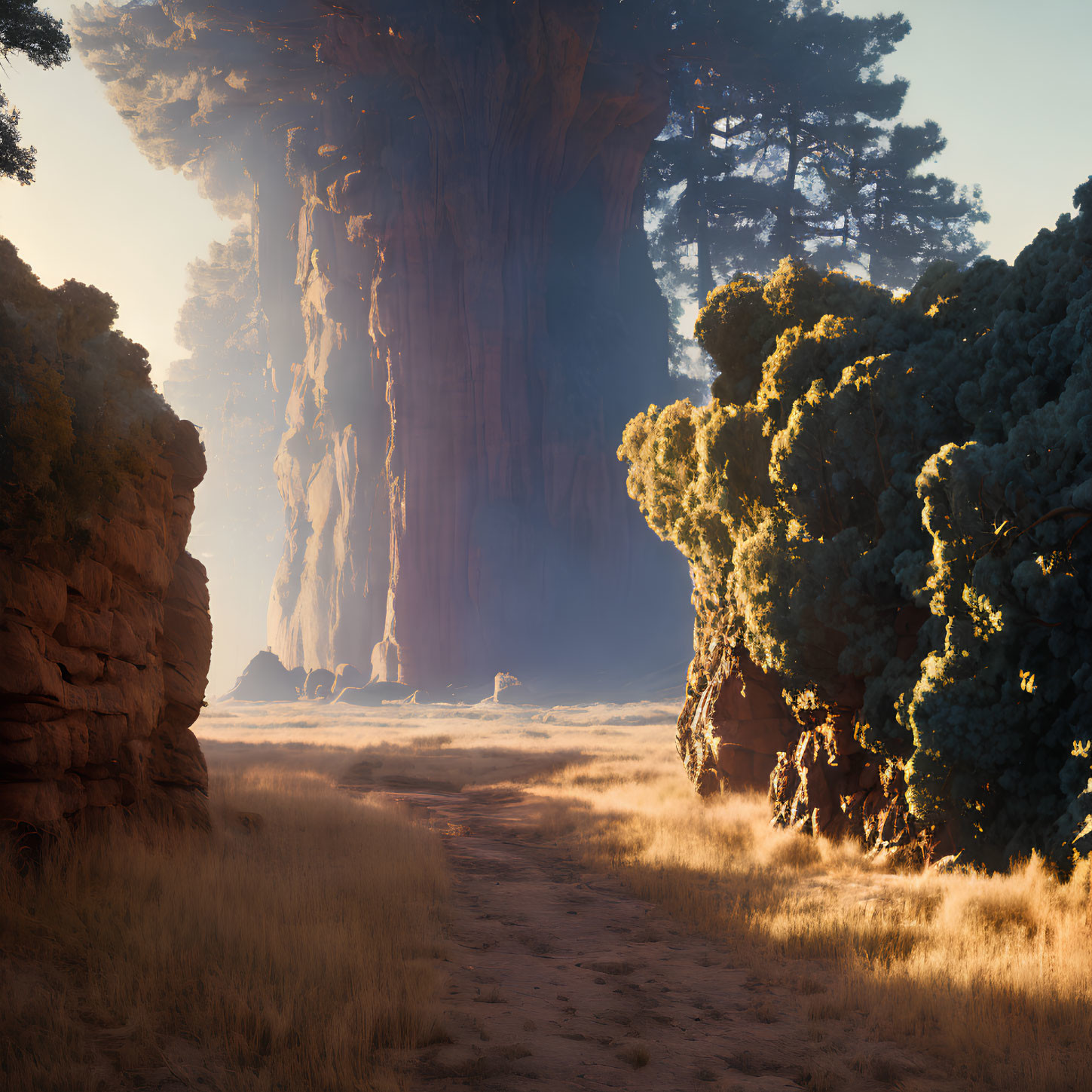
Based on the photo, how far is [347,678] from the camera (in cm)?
4609

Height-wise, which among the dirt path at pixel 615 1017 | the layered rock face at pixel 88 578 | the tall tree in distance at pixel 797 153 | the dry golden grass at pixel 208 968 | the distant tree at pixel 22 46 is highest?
the tall tree in distance at pixel 797 153

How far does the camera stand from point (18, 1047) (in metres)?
4.49

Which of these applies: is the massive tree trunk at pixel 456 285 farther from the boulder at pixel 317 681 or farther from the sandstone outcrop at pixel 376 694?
the boulder at pixel 317 681

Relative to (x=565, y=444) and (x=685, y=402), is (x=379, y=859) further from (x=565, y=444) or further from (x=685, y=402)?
(x=565, y=444)

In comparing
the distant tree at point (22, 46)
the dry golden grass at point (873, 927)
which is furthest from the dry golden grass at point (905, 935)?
the distant tree at point (22, 46)

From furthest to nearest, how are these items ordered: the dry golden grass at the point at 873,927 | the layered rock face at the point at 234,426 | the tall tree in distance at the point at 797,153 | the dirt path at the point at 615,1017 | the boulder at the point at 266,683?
the layered rock face at the point at 234,426 < the boulder at the point at 266,683 < the tall tree in distance at the point at 797,153 < the dry golden grass at the point at 873,927 < the dirt path at the point at 615,1017

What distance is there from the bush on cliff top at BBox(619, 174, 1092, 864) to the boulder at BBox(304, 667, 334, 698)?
38713mm

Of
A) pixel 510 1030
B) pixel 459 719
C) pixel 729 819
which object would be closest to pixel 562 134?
pixel 459 719

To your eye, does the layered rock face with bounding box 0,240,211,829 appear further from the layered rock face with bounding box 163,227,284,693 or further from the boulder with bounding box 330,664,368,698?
the layered rock face with bounding box 163,227,284,693

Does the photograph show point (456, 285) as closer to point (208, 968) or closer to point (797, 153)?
point (797, 153)

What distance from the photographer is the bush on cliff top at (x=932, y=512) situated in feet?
24.3

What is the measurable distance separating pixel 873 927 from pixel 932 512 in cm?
398

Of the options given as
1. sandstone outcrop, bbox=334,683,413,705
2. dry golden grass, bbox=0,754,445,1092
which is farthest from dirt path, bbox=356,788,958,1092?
sandstone outcrop, bbox=334,683,413,705

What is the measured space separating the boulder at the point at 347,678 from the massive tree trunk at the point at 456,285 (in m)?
1.73
